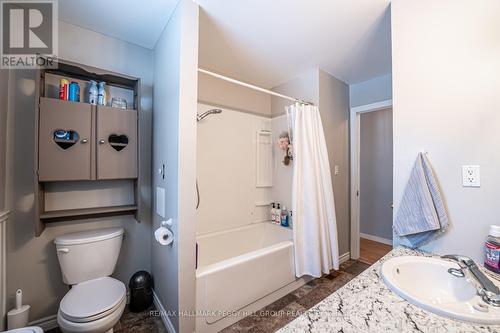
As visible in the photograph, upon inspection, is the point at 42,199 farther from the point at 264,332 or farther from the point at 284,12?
the point at 284,12

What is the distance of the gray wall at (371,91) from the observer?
2.51 m

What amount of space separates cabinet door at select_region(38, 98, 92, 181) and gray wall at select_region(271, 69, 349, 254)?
7.26 ft

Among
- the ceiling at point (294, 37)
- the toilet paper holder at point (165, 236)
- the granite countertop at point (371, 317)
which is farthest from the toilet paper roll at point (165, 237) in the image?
the ceiling at point (294, 37)

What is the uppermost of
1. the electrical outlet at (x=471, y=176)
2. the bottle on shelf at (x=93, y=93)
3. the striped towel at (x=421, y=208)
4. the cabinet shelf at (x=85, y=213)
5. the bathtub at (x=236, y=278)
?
the bottle on shelf at (x=93, y=93)

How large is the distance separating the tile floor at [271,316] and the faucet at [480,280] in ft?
4.34

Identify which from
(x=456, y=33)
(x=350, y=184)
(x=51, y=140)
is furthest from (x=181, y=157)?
(x=350, y=184)

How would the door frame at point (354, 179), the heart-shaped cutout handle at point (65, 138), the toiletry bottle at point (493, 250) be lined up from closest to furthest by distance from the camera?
the toiletry bottle at point (493, 250) → the heart-shaped cutout handle at point (65, 138) → the door frame at point (354, 179)

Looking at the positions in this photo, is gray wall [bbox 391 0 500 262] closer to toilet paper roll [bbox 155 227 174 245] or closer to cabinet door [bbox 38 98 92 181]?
toilet paper roll [bbox 155 227 174 245]

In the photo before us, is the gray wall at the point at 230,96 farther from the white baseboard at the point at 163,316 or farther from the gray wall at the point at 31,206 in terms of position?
the white baseboard at the point at 163,316

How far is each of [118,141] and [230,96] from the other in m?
1.41

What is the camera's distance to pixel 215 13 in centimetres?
155

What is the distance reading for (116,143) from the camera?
5.54 ft

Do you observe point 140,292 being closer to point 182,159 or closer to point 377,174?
point 182,159

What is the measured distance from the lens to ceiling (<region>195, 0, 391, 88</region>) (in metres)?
1.49
